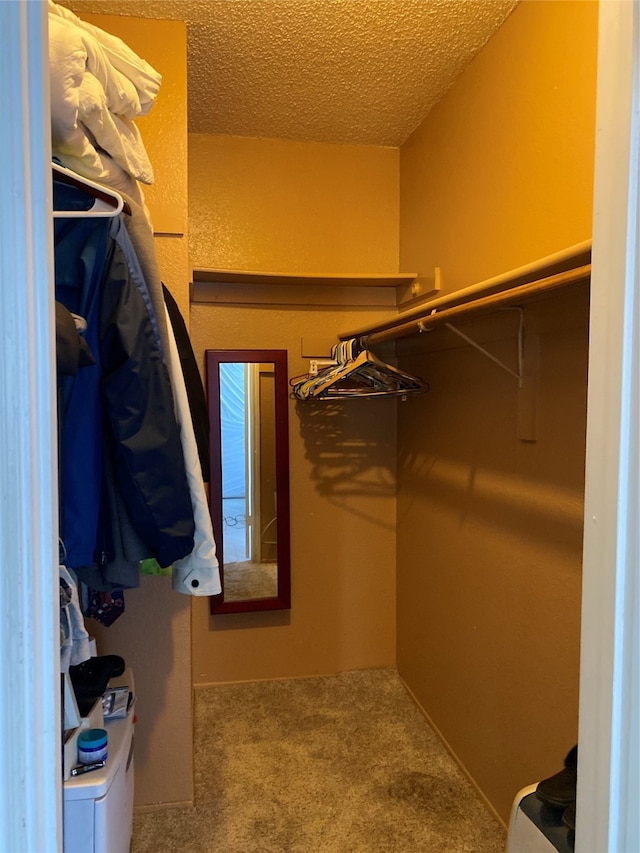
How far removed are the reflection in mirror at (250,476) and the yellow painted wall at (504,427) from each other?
2.10ft

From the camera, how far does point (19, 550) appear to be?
59 centimetres

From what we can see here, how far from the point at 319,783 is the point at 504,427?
56.9 inches

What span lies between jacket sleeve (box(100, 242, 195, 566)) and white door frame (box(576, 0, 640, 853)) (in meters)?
0.82

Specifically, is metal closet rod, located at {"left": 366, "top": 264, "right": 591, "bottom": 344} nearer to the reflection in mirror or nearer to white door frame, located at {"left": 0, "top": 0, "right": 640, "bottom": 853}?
white door frame, located at {"left": 0, "top": 0, "right": 640, "bottom": 853}

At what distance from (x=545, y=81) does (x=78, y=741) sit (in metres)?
2.04

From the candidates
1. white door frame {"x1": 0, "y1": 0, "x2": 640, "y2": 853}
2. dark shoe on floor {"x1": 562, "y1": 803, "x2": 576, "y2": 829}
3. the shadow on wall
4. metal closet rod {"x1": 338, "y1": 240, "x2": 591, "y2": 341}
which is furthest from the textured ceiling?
dark shoe on floor {"x1": 562, "y1": 803, "x2": 576, "y2": 829}

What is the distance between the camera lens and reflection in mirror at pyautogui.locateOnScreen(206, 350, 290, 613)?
2750 millimetres

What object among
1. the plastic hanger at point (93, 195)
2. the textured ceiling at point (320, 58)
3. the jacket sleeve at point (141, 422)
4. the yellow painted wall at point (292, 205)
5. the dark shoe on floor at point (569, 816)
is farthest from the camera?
the yellow painted wall at point (292, 205)

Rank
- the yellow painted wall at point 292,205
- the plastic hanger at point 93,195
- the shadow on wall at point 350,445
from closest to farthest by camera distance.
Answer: the plastic hanger at point 93,195
the yellow painted wall at point 292,205
the shadow on wall at point 350,445

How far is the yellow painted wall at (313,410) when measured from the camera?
8.96 feet

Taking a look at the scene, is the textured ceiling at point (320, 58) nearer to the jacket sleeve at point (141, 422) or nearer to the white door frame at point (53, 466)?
the jacket sleeve at point (141, 422)

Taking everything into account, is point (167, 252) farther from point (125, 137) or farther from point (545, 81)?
point (545, 81)

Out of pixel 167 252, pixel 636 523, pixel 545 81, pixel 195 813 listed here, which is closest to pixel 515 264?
pixel 545 81

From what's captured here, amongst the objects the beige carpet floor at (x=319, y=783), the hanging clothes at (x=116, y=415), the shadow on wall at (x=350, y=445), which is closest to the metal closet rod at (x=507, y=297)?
the hanging clothes at (x=116, y=415)
